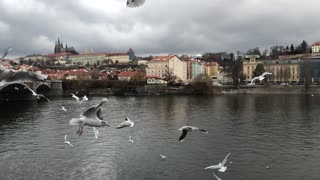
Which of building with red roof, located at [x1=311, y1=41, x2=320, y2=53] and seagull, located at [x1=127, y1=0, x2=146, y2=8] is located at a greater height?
building with red roof, located at [x1=311, y1=41, x2=320, y2=53]

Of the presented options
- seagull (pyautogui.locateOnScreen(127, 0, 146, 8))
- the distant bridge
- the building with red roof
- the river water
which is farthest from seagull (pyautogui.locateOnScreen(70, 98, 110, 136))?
the building with red roof

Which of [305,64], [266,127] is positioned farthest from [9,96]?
[305,64]

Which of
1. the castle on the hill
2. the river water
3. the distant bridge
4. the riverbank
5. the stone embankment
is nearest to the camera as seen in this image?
the river water

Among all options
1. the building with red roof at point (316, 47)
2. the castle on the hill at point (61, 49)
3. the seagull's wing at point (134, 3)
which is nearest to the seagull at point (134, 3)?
the seagull's wing at point (134, 3)

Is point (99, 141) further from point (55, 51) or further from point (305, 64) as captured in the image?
point (55, 51)

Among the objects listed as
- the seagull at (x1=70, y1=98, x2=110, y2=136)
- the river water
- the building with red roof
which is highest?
the building with red roof

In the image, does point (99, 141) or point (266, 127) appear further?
point (266, 127)

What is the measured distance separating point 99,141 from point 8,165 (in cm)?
420

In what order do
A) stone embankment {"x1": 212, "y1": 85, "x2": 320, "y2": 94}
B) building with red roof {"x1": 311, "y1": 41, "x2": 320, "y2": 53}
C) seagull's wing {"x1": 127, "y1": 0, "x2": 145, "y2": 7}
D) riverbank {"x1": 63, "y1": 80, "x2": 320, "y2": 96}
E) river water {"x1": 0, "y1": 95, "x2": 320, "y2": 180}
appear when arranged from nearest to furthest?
seagull's wing {"x1": 127, "y1": 0, "x2": 145, "y2": 7}, river water {"x1": 0, "y1": 95, "x2": 320, "y2": 180}, stone embankment {"x1": 212, "y1": 85, "x2": 320, "y2": 94}, riverbank {"x1": 63, "y1": 80, "x2": 320, "y2": 96}, building with red roof {"x1": 311, "y1": 41, "x2": 320, "y2": 53}

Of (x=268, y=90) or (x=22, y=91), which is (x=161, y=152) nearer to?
(x=22, y=91)

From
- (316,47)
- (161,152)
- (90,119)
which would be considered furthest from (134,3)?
(316,47)

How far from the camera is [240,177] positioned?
35.8ft

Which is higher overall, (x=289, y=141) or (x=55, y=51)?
(x=55, y=51)

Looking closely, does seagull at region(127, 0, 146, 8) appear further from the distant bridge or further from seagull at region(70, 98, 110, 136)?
the distant bridge
